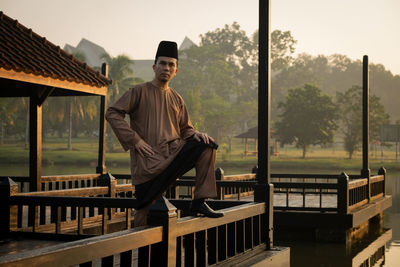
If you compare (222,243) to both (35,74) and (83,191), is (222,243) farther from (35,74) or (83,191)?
(35,74)

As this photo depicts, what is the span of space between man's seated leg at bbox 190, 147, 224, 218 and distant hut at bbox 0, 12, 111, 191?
5.57m

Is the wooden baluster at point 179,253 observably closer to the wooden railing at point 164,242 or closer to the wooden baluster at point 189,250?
the wooden railing at point 164,242

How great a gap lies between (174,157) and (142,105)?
58 centimetres

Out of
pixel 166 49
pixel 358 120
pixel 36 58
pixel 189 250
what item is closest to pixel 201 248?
pixel 189 250

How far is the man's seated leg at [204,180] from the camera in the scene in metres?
5.83

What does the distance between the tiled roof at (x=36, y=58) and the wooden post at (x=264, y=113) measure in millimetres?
4598

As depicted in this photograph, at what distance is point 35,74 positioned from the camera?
11383 mm

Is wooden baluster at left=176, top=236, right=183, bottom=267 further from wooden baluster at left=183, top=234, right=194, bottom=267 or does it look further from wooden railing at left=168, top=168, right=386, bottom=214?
wooden railing at left=168, top=168, right=386, bottom=214

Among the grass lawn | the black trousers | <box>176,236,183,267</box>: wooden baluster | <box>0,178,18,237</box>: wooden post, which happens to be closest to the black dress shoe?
<box>176,236,183,267</box>: wooden baluster

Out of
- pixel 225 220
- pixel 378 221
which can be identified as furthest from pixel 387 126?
pixel 225 220

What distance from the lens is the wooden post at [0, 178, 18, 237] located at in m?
8.94

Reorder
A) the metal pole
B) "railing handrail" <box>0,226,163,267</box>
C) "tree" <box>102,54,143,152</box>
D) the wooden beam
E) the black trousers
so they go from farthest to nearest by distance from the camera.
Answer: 1. "tree" <box>102,54,143,152</box>
2. the wooden beam
3. the metal pole
4. the black trousers
5. "railing handrail" <box>0,226,163,267</box>

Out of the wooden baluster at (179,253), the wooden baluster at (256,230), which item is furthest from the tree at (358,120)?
the wooden baluster at (179,253)

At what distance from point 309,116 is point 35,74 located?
55.1 metres
